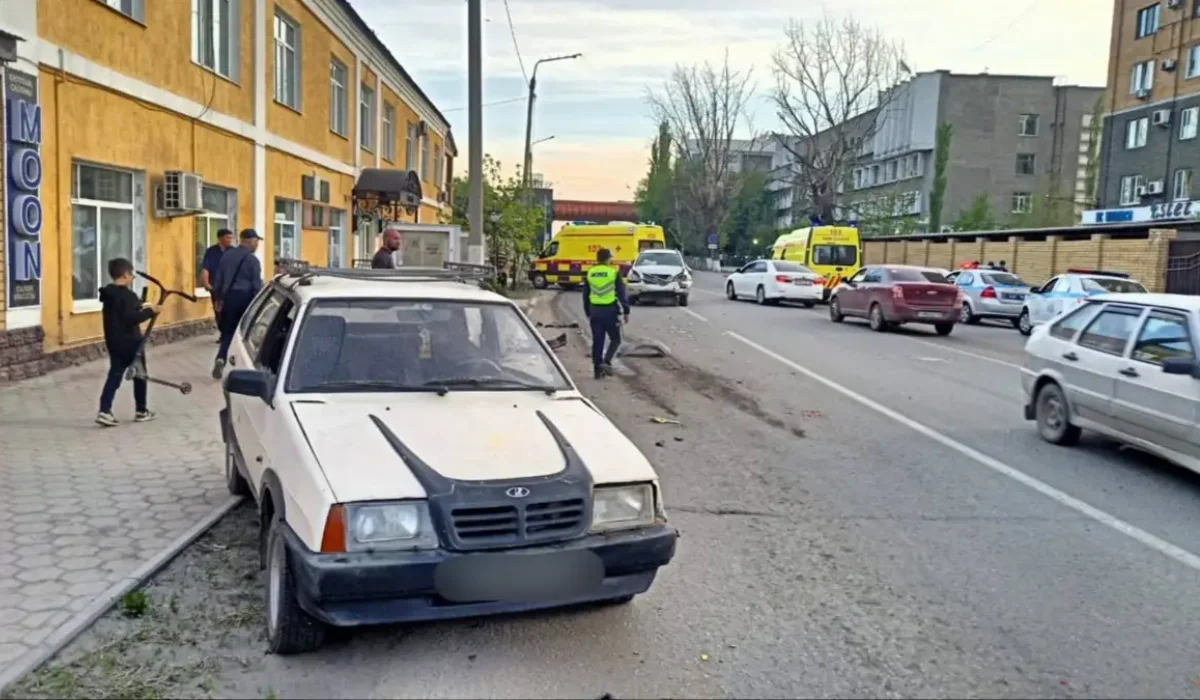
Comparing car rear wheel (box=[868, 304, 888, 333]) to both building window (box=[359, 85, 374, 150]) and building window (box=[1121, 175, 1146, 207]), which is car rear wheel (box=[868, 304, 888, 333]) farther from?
building window (box=[1121, 175, 1146, 207])

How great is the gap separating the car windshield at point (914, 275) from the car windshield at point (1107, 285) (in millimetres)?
3124

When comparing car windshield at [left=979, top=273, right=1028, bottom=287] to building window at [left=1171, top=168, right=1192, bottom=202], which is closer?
car windshield at [left=979, top=273, right=1028, bottom=287]

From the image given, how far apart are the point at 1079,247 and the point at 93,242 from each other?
90.9 feet

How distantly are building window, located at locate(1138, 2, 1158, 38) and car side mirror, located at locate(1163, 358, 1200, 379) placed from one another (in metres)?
44.7

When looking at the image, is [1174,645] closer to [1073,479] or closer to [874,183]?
[1073,479]

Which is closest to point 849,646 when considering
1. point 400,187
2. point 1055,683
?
point 1055,683

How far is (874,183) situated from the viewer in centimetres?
7919

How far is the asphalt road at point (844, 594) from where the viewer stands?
4047mm

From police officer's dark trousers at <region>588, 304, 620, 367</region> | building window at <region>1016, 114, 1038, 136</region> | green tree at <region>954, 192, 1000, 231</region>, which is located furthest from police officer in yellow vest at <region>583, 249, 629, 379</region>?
building window at <region>1016, 114, 1038, 136</region>

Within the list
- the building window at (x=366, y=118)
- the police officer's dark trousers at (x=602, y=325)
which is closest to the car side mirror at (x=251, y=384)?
the police officer's dark trousers at (x=602, y=325)

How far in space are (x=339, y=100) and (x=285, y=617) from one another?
23.6 metres

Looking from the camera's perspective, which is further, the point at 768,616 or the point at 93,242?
the point at 93,242

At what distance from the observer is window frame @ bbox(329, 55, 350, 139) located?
24.5m

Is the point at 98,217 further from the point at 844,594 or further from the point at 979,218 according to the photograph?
the point at 979,218
